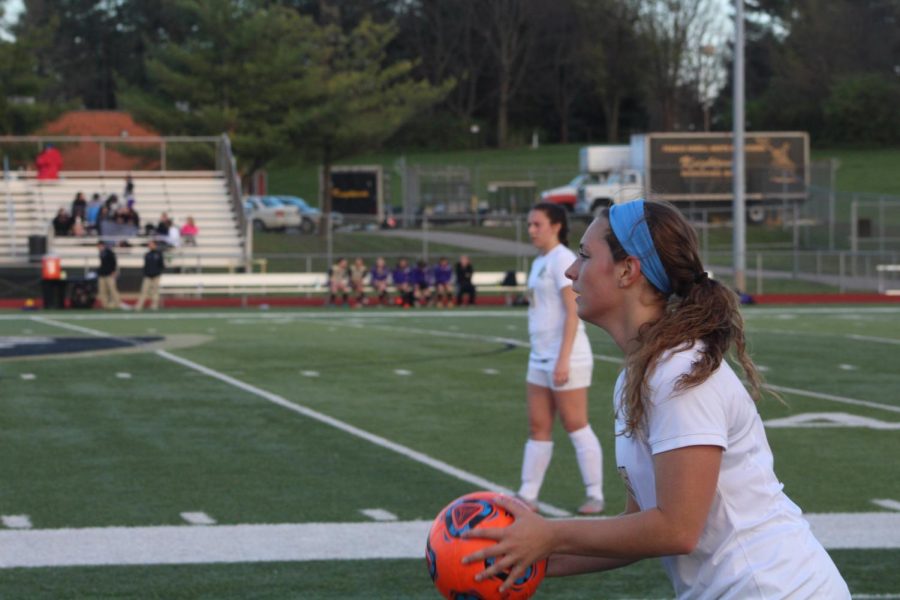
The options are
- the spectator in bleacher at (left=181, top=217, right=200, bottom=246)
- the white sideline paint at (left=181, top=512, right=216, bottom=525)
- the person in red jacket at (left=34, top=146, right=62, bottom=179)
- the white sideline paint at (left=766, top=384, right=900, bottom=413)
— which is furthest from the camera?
the person in red jacket at (left=34, top=146, right=62, bottom=179)

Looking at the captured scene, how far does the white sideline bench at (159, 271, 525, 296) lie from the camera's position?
33.8 metres

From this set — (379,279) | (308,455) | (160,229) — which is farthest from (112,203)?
(308,455)

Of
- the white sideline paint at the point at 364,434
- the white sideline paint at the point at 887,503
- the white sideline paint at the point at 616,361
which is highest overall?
the white sideline paint at the point at 887,503

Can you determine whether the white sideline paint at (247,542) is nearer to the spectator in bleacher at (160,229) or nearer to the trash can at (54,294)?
the trash can at (54,294)

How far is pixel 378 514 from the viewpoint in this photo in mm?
8758

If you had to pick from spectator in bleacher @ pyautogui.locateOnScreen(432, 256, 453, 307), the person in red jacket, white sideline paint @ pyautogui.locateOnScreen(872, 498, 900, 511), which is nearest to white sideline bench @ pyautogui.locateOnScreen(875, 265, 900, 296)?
spectator in bleacher @ pyautogui.locateOnScreen(432, 256, 453, 307)

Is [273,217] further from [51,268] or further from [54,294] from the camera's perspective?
[51,268]

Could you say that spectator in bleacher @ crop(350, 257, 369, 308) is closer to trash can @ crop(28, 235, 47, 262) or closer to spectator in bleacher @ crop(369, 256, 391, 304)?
spectator in bleacher @ crop(369, 256, 391, 304)

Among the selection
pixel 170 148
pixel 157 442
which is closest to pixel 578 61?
pixel 170 148

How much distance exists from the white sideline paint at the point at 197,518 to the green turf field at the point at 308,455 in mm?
23

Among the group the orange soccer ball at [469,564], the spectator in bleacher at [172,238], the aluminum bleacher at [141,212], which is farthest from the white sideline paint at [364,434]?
the aluminum bleacher at [141,212]

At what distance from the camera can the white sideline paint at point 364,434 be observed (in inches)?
382

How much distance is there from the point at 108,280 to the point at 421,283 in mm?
6524

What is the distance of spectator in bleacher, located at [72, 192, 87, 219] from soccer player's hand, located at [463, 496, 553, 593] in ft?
113
